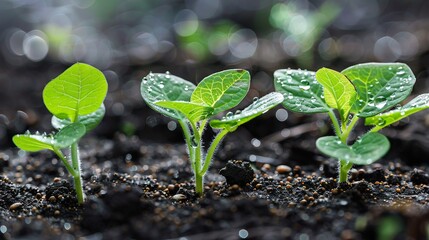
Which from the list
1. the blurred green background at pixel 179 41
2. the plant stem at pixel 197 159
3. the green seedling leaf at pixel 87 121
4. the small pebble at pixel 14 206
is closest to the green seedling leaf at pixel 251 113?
the plant stem at pixel 197 159

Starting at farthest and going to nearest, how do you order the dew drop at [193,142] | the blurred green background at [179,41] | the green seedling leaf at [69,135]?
1. the blurred green background at [179,41]
2. the dew drop at [193,142]
3. the green seedling leaf at [69,135]

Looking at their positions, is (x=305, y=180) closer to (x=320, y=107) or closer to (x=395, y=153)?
(x=320, y=107)

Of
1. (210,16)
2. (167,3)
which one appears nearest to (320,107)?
(210,16)

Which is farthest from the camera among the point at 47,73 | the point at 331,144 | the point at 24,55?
the point at 24,55

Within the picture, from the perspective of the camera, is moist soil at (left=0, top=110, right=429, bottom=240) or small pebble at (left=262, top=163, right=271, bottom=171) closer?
moist soil at (left=0, top=110, right=429, bottom=240)

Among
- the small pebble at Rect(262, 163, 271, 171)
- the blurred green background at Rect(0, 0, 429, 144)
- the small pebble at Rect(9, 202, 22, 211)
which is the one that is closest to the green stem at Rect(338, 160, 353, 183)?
the small pebble at Rect(262, 163, 271, 171)

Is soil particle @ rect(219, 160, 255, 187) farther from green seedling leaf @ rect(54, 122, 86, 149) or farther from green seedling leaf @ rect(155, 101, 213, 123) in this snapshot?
green seedling leaf @ rect(54, 122, 86, 149)

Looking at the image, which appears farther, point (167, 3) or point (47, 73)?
point (167, 3)

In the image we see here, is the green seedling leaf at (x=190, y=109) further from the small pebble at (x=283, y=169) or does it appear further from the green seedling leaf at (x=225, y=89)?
the small pebble at (x=283, y=169)
